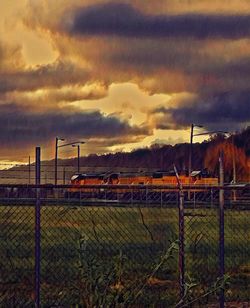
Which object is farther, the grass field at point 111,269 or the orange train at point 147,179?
the orange train at point 147,179

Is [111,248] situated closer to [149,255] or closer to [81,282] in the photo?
[149,255]

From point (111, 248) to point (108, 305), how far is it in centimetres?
1647

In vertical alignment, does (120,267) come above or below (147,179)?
above

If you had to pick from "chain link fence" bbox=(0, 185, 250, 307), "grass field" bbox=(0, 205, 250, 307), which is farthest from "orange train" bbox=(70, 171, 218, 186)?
"grass field" bbox=(0, 205, 250, 307)

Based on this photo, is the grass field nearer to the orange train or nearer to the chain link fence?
the chain link fence

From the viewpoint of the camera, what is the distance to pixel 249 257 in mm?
23141

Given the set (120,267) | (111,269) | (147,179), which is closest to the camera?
(120,267)

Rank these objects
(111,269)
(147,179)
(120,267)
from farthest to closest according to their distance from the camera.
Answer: (147,179), (111,269), (120,267)

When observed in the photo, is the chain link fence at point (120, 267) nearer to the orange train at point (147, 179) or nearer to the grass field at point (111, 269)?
the grass field at point (111, 269)

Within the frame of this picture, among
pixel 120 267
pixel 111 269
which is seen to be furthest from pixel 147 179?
pixel 120 267

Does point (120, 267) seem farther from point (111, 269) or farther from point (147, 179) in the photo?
point (147, 179)

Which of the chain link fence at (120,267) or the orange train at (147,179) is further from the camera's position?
the orange train at (147,179)

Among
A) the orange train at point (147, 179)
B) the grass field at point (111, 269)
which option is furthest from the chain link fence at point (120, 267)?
the orange train at point (147, 179)

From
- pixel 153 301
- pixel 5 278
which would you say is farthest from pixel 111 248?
pixel 153 301
